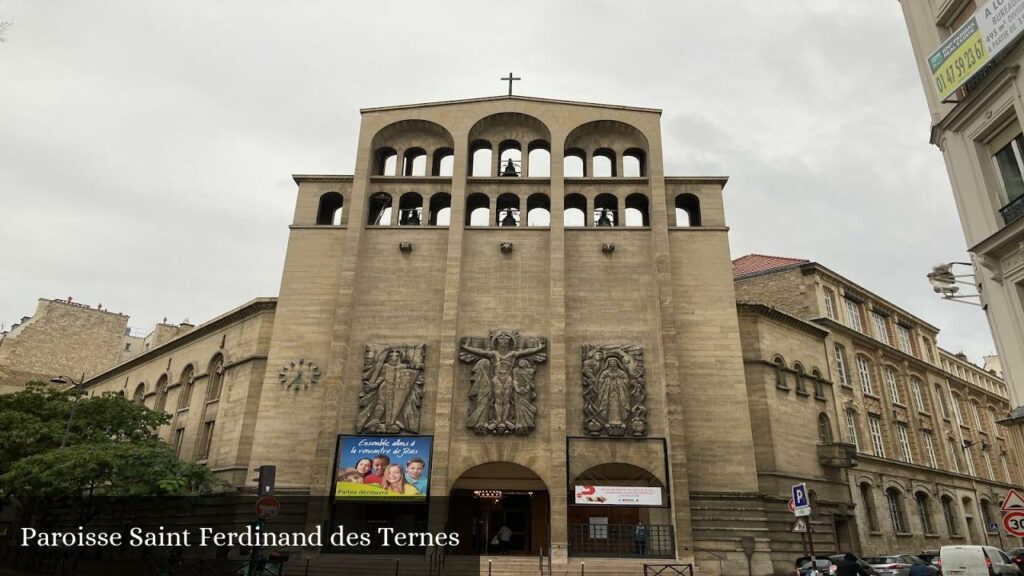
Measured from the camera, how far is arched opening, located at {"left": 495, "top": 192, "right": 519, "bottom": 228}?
101 ft

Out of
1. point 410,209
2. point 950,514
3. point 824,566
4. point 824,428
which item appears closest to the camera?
point 824,566

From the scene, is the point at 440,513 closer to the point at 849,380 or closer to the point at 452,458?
the point at 452,458

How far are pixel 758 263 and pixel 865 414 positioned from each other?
36.9ft

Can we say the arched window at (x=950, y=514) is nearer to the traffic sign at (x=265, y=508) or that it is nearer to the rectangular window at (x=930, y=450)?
the rectangular window at (x=930, y=450)

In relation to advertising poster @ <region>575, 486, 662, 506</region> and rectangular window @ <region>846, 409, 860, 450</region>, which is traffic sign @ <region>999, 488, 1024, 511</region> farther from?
rectangular window @ <region>846, 409, 860, 450</region>

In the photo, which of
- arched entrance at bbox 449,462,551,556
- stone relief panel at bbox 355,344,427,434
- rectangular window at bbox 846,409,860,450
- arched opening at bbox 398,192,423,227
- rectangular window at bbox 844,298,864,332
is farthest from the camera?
rectangular window at bbox 844,298,864,332

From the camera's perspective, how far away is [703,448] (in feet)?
87.9

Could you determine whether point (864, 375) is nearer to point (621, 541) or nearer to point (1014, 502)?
point (621, 541)

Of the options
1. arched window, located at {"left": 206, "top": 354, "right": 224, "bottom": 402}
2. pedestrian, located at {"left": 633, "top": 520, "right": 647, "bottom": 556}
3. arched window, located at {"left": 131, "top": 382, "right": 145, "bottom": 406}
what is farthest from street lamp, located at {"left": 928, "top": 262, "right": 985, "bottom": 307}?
arched window, located at {"left": 131, "top": 382, "right": 145, "bottom": 406}

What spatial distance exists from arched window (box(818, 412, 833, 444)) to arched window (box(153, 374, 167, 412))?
1414 inches

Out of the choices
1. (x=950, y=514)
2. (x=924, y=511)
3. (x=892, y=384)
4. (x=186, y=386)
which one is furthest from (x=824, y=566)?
(x=186, y=386)

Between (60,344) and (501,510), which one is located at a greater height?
(60,344)

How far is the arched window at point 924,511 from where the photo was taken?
125 feet

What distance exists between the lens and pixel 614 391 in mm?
26719
